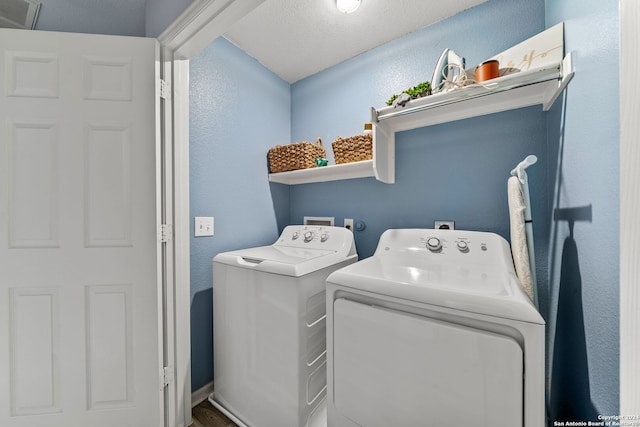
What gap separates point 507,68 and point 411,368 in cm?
152

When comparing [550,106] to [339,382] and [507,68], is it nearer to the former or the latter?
[507,68]

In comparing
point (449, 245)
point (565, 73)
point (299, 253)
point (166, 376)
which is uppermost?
point (565, 73)

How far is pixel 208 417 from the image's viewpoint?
1.45 meters

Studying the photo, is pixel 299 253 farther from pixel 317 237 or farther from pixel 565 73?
pixel 565 73

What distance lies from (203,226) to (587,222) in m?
1.86

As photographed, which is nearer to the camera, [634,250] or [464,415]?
[634,250]

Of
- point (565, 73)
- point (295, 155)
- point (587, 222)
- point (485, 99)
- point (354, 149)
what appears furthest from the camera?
point (295, 155)

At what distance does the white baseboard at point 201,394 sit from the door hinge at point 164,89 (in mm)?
1826

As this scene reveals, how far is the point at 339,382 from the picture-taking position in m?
1.01

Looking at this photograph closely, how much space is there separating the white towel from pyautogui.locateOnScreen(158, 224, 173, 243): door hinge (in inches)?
67.5

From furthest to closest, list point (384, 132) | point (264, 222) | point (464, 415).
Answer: point (264, 222) < point (384, 132) < point (464, 415)

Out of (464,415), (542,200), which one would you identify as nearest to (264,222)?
(464,415)

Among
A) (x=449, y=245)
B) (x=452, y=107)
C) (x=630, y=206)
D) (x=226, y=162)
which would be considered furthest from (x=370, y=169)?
(x=630, y=206)

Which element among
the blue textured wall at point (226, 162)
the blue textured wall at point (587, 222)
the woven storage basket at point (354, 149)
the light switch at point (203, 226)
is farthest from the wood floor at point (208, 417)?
the woven storage basket at point (354, 149)
